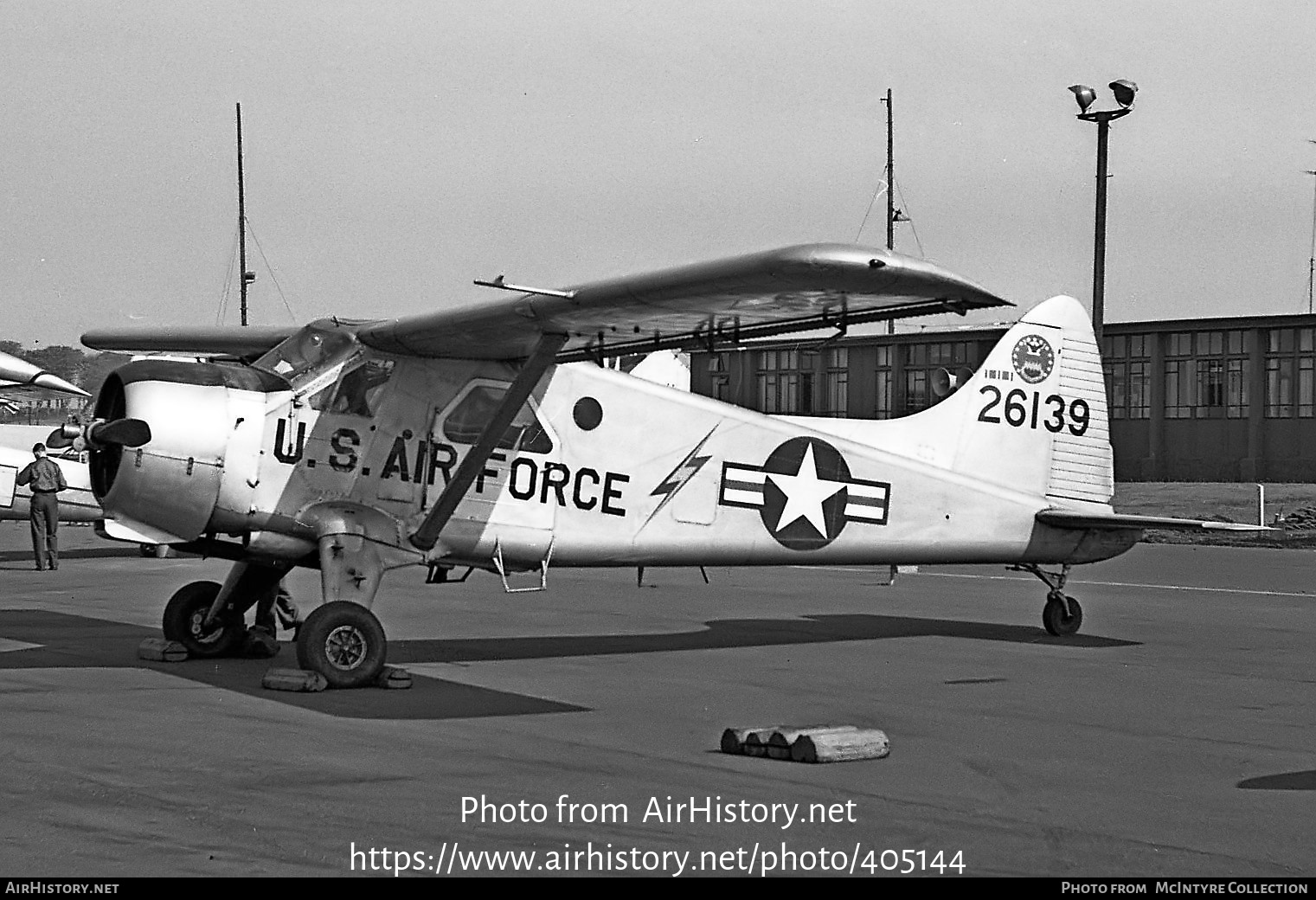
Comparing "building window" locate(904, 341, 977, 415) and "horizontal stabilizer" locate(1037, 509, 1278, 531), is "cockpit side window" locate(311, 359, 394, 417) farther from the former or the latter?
"building window" locate(904, 341, 977, 415)

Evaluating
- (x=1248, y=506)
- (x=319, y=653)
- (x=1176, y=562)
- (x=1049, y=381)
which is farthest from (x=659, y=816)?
(x=1248, y=506)

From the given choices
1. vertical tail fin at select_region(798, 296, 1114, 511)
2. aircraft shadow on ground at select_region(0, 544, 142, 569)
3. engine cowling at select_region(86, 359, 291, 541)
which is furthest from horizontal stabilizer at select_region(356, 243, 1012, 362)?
aircraft shadow on ground at select_region(0, 544, 142, 569)

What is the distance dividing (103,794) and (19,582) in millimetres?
15335

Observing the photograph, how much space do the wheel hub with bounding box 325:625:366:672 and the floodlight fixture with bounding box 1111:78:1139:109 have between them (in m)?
18.7

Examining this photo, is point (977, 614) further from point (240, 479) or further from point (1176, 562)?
point (1176, 562)

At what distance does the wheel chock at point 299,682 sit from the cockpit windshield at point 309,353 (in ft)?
7.39

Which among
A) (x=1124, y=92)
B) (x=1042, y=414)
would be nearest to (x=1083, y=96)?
(x=1124, y=92)

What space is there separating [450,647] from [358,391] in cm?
282


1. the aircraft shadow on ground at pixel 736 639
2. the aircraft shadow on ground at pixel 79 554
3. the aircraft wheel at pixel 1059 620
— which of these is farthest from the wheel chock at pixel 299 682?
the aircraft shadow on ground at pixel 79 554

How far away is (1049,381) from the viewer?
1636cm

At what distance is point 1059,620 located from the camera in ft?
51.3

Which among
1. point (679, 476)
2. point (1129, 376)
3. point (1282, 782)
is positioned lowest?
point (1282, 782)

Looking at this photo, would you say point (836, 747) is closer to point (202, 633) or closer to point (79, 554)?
point (202, 633)

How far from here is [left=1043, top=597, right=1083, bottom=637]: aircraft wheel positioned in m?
15.6
